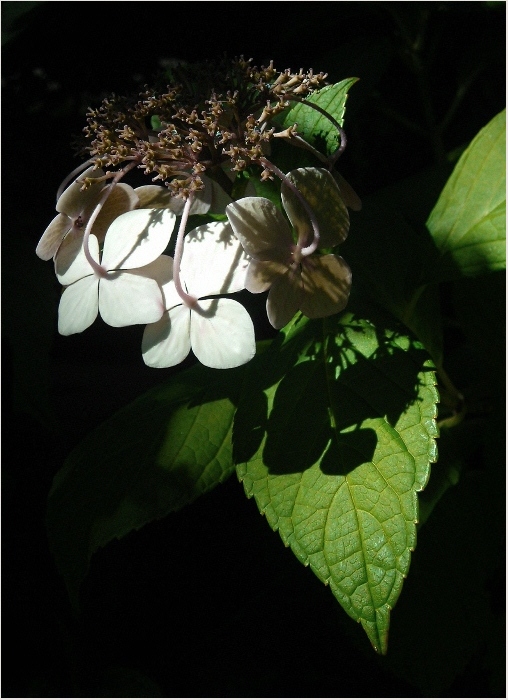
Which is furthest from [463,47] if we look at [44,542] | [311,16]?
[44,542]

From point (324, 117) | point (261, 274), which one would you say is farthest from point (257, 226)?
point (324, 117)

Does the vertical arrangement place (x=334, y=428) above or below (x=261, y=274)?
below

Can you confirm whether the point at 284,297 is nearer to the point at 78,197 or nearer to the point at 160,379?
the point at 78,197

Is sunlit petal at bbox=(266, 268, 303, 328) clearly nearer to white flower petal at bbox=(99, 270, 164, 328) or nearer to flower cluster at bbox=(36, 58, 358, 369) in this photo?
flower cluster at bbox=(36, 58, 358, 369)

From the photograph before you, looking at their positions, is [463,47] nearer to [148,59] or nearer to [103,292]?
[148,59]

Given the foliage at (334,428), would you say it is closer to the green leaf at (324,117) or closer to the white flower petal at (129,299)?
the green leaf at (324,117)

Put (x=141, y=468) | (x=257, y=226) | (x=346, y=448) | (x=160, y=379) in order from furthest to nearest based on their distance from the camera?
(x=160, y=379) < (x=141, y=468) < (x=346, y=448) < (x=257, y=226)

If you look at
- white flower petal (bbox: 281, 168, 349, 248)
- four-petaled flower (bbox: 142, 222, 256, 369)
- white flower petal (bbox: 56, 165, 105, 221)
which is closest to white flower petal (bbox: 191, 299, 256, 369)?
four-petaled flower (bbox: 142, 222, 256, 369)
